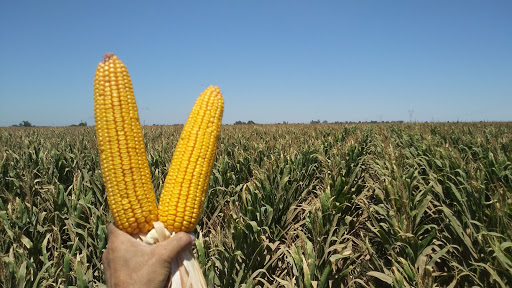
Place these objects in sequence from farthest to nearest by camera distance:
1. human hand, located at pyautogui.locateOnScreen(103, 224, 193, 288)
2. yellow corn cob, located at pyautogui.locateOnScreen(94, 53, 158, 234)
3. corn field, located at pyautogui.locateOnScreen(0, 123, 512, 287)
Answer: corn field, located at pyautogui.locateOnScreen(0, 123, 512, 287) → yellow corn cob, located at pyautogui.locateOnScreen(94, 53, 158, 234) → human hand, located at pyautogui.locateOnScreen(103, 224, 193, 288)

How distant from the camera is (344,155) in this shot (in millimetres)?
6934

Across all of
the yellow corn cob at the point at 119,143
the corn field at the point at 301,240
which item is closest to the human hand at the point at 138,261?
the yellow corn cob at the point at 119,143

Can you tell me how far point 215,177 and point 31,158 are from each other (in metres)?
4.10

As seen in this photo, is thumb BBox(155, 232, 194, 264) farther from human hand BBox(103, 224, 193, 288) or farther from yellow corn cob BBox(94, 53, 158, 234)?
yellow corn cob BBox(94, 53, 158, 234)

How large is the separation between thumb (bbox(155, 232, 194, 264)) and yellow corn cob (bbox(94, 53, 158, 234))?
175mm

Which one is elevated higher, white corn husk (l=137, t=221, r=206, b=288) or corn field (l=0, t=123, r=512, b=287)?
white corn husk (l=137, t=221, r=206, b=288)

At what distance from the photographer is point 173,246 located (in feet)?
3.85

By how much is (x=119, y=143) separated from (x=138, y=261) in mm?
474

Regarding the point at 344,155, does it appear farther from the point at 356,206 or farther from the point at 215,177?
the point at 215,177

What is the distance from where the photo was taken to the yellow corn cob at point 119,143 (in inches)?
50.3

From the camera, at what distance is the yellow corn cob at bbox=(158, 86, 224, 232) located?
1.31 m

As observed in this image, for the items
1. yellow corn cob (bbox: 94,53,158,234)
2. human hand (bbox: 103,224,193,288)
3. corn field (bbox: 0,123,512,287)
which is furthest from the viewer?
corn field (bbox: 0,123,512,287)

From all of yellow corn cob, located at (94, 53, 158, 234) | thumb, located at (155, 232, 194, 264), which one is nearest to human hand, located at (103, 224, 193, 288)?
thumb, located at (155, 232, 194, 264)

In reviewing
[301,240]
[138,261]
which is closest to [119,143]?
[138,261]
